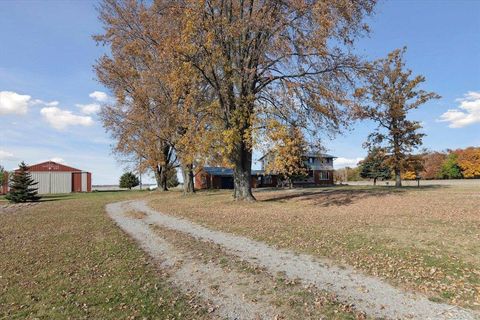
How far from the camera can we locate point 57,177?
5966 cm

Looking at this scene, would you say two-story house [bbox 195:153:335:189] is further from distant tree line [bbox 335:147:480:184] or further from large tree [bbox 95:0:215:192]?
large tree [bbox 95:0:215:192]

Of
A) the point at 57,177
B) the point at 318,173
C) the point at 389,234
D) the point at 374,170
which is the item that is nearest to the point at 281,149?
the point at 389,234

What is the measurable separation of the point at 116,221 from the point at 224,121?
8.24m

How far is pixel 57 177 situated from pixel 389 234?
6044cm

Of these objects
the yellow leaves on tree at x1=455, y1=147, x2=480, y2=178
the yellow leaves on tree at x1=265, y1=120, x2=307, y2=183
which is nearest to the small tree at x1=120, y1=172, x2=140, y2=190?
the yellow leaves on tree at x1=265, y1=120, x2=307, y2=183

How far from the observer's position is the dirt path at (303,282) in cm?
514

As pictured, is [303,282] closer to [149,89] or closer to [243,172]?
[243,172]

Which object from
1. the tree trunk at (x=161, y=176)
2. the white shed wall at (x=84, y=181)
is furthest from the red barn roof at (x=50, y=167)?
the tree trunk at (x=161, y=176)

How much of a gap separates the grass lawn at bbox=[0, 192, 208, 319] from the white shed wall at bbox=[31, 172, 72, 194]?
52251mm

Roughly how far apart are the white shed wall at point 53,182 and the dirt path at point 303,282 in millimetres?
56425

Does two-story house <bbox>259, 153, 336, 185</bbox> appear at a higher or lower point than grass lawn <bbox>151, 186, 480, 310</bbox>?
higher

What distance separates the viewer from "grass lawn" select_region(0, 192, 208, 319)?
17.9 feet

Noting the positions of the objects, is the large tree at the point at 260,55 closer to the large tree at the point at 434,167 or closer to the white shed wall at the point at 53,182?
the white shed wall at the point at 53,182

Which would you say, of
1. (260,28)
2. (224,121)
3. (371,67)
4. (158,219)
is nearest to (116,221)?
(158,219)
